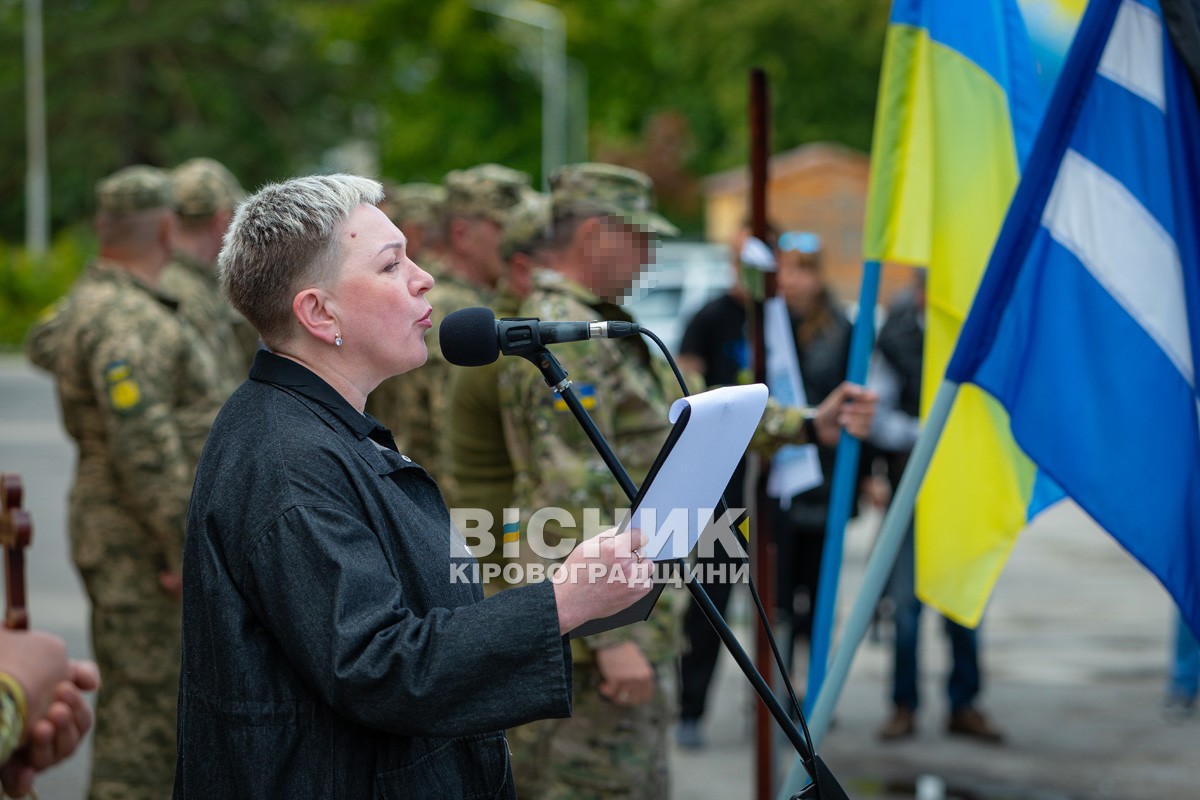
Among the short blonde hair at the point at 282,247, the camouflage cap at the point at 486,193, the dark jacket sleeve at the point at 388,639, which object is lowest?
the dark jacket sleeve at the point at 388,639

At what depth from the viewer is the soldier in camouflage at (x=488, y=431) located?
4258 mm

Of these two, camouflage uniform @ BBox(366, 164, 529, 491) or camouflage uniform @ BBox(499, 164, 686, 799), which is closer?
camouflage uniform @ BBox(499, 164, 686, 799)

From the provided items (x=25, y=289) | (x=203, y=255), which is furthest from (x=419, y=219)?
(x=25, y=289)

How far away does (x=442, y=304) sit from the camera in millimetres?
5500

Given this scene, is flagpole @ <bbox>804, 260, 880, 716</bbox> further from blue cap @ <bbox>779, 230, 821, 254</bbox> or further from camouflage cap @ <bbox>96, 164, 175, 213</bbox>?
blue cap @ <bbox>779, 230, 821, 254</bbox>

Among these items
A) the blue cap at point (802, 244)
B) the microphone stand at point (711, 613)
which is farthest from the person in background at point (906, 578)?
the microphone stand at point (711, 613)

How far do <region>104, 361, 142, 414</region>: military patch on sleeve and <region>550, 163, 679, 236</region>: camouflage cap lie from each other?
1500mm

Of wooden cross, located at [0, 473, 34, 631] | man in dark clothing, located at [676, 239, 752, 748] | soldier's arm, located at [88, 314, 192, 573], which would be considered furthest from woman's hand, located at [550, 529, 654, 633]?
man in dark clothing, located at [676, 239, 752, 748]

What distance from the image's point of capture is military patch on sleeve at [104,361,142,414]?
4539mm

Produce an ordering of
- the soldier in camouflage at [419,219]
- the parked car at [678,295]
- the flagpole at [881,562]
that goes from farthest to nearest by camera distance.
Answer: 1. the parked car at [678,295]
2. the soldier in camouflage at [419,219]
3. the flagpole at [881,562]

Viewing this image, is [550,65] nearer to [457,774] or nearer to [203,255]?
[203,255]

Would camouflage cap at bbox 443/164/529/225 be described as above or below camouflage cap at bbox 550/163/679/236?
above

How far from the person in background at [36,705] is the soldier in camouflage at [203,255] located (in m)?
2.80

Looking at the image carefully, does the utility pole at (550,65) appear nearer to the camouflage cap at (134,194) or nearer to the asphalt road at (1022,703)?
the asphalt road at (1022,703)
